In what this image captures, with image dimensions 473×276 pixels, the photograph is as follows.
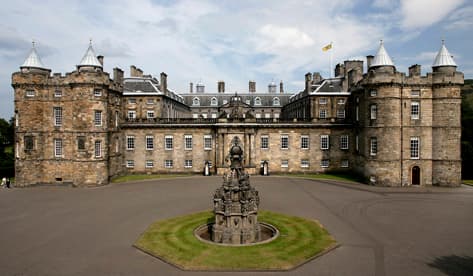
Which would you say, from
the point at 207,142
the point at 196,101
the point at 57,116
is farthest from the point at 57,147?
the point at 196,101

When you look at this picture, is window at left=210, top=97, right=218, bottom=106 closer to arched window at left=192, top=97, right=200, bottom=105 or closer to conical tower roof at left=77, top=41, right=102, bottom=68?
arched window at left=192, top=97, right=200, bottom=105

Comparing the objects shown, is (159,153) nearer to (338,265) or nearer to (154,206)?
(154,206)

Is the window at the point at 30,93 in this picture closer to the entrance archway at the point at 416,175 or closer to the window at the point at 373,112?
the window at the point at 373,112

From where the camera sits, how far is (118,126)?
124ft

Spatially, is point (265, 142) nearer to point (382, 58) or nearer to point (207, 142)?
point (207, 142)

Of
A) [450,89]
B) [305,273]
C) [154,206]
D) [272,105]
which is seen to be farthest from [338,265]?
[272,105]

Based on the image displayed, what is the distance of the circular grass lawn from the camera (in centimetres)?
1229

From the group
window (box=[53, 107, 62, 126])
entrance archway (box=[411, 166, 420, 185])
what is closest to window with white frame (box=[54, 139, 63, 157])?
window (box=[53, 107, 62, 126])

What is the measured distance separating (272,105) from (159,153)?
30985mm

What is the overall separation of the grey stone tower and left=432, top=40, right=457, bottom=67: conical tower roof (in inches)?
1072

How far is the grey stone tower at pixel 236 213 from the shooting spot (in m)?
15.1

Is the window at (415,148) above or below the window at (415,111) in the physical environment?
below

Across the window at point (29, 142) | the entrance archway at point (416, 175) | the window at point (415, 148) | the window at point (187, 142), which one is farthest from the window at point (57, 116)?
the entrance archway at point (416, 175)

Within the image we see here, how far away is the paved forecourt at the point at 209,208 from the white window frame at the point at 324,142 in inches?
328
